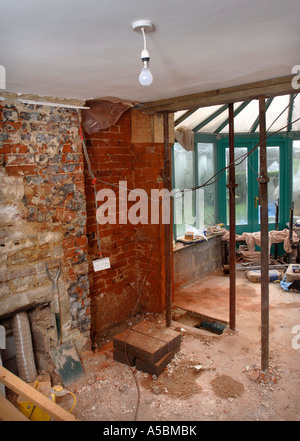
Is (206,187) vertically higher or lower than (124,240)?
higher

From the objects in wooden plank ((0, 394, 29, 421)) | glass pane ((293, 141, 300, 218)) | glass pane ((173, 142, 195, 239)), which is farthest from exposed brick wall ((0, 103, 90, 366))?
glass pane ((293, 141, 300, 218))

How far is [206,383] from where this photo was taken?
9.94 ft

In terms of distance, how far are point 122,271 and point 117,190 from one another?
961mm

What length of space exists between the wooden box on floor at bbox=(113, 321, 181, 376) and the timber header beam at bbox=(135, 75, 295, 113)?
2.22 m

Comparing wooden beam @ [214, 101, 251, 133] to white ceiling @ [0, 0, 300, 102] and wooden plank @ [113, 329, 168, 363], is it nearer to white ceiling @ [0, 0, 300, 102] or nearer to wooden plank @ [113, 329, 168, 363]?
white ceiling @ [0, 0, 300, 102]

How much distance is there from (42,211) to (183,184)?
3.01 m

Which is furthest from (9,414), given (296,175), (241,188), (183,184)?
(296,175)

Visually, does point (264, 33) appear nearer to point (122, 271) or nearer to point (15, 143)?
point (15, 143)

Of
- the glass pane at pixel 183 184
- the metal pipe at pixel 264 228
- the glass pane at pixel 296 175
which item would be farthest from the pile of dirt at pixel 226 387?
the glass pane at pixel 296 175

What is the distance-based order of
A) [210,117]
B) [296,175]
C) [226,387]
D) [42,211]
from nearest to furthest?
[226,387]
[42,211]
[210,117]
[296,175]

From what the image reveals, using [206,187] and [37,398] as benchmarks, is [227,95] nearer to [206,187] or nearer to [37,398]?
[37,398]

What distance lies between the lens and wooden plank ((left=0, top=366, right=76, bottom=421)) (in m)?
2.08

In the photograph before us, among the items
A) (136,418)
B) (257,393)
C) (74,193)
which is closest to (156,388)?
(136,418)

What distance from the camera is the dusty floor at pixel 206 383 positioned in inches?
106
